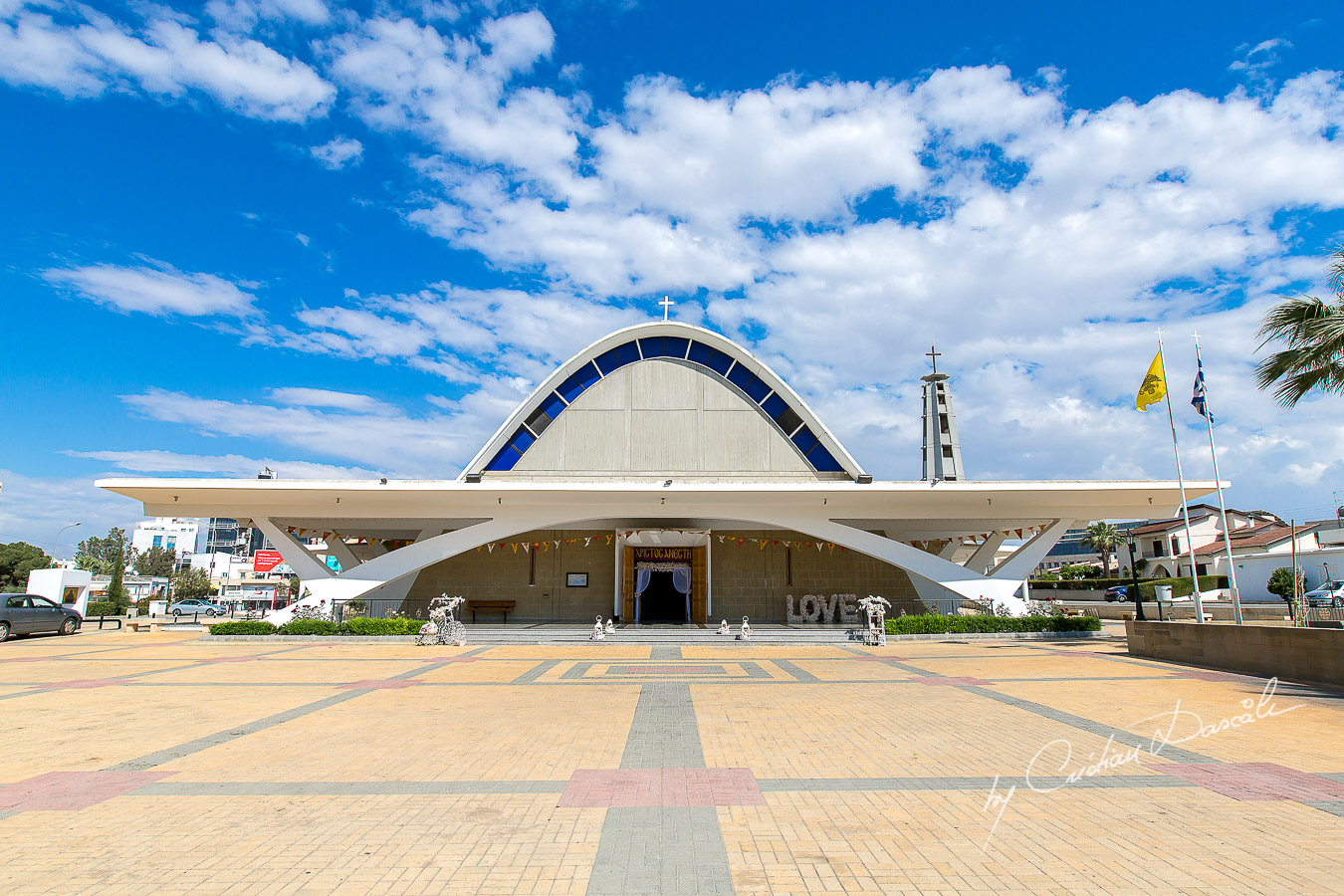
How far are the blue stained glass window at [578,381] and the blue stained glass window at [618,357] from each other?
0.38 metres

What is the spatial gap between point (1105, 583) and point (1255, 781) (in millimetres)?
46924

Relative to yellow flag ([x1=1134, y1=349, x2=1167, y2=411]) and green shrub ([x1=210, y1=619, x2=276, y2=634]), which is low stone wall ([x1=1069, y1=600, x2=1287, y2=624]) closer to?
yellow flag ([x1=1134, y1=349, x2=1167, y2=411])

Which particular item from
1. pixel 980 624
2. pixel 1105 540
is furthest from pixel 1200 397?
pixel 1105 540

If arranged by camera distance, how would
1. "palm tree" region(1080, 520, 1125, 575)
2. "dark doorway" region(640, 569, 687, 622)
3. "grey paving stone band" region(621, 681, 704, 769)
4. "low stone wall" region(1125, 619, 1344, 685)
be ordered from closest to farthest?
1. "grey paving stone band" region(621, 681, 704, 769)
2. "low stone wall" region(1125, 619, 1344, 685)
3. "dark doorway" region(640, 569, 687, 622)
4. "palm tree" region(1080, 520, 1125, 575)

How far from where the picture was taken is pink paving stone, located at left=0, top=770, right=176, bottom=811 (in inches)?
227

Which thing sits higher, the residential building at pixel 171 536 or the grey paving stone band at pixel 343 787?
the residential building at pixel 171 536

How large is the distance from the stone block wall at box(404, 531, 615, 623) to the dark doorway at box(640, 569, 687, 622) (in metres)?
1.72

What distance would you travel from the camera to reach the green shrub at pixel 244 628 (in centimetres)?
2103

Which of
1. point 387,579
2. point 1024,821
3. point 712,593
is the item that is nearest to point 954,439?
point 712,593

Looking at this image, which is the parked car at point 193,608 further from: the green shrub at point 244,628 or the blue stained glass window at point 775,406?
the blue stained glass window at point 775,406

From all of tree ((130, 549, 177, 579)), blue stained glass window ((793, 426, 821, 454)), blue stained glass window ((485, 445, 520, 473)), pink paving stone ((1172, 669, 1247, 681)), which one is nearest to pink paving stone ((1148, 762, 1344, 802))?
pink paving stone ((1172, 669, 1247, 681))

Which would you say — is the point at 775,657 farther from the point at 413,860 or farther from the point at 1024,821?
the point at 413,860

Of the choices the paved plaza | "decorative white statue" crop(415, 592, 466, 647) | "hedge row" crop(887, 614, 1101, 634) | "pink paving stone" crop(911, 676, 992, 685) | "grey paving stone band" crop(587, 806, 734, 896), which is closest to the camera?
"grey paving stone band" crop(587, 806, 734, 896)

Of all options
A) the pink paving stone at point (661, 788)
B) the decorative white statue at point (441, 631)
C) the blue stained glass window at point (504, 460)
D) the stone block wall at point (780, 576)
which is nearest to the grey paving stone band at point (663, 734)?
the pink paving stone at point (661, 788)
